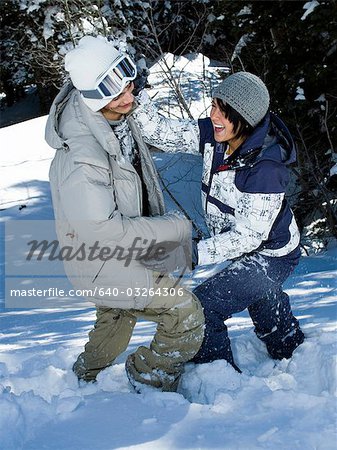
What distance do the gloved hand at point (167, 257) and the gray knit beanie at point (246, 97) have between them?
0.76m

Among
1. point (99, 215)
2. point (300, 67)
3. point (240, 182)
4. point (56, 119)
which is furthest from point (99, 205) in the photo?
point (300, 67)

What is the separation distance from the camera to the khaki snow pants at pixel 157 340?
3.09 m

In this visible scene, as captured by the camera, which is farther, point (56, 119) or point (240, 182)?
point (240, 182)

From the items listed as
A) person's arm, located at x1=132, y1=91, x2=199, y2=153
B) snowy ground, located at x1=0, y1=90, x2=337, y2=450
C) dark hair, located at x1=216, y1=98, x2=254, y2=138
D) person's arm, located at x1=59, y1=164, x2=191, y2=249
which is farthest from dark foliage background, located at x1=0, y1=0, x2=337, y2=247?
person's arm, located at x1=59, y1=164, x2=191, y2=249

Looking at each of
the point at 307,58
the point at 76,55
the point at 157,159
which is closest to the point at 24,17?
the point at 157,159

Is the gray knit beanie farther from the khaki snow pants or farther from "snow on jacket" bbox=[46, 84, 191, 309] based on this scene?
the khaki snow pants

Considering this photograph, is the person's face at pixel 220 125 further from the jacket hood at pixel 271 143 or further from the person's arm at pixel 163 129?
the person's arm at pixel 163 129

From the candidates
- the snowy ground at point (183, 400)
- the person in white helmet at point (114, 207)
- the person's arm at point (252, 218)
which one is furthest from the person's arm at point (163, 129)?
the snowy ground at point (183, 400)

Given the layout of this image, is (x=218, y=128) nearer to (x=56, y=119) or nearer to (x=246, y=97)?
(x=246, y=97)

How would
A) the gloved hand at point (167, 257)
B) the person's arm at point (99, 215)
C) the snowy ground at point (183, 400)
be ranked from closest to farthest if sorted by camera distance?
the snowy ground at point (183, 400)
the person's arm at point (99, 215)
the gloved hand at point (167, 257)

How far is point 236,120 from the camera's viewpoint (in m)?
3.08

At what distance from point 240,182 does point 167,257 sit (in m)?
0.55

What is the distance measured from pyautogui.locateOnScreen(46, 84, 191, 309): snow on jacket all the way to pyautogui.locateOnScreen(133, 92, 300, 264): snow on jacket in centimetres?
29

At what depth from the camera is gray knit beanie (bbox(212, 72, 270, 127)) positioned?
303 centimetres
